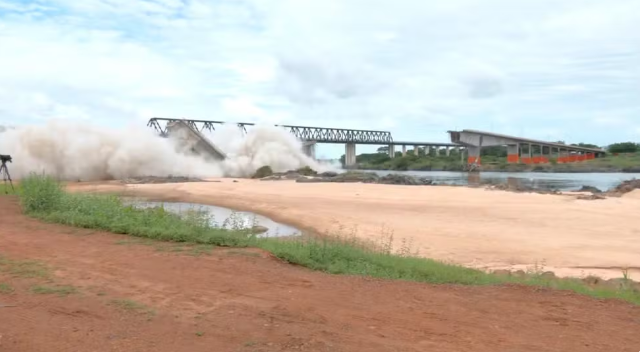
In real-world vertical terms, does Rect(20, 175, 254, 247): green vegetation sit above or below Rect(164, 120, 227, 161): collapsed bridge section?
below

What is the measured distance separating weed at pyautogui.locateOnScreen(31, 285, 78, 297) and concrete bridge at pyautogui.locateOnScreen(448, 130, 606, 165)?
10804 centimetres

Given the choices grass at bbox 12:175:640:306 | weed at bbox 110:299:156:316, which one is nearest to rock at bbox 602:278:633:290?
grass at bbox 12:175:640:306

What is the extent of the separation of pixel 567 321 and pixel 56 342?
653cm

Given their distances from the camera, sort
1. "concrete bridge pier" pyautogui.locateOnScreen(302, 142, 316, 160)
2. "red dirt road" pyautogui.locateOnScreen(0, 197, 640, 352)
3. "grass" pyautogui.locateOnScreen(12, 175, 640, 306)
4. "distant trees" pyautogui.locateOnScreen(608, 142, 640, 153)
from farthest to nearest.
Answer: "distant trees" pyautogui.locateOnScreen(608, 142, 640, 153)
"concrete bridge pier" pyautogui.locateOnScreen(302, 142, 316, 160)
"grass" pyautogui.locateOnScreen(12, 175, 640, 306)
"red dirt road" pyautogui.locateOnScreen(0, 197, 640, 352)

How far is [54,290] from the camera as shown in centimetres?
790

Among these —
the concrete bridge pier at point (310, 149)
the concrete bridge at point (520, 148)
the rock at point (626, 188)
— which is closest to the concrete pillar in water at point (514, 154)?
the concrete bridge at point (520, 148)

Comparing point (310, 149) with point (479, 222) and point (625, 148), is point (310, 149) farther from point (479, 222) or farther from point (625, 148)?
point (625, 148)

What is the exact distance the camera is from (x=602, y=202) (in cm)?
3002

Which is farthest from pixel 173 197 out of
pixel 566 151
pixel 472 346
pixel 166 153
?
pixel 566 151

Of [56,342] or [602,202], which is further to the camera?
[602,202]

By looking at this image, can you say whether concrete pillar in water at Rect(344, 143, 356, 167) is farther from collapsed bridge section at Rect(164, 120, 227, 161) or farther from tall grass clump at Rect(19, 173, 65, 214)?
tall grass clump at Rect(19, 173, 65, 214)

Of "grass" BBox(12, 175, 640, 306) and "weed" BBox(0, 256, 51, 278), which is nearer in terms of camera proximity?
"weed" BBox(0, 256, 51, 278)

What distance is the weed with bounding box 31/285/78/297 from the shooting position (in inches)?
305

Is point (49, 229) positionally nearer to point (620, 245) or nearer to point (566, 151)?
point (620, 245)
